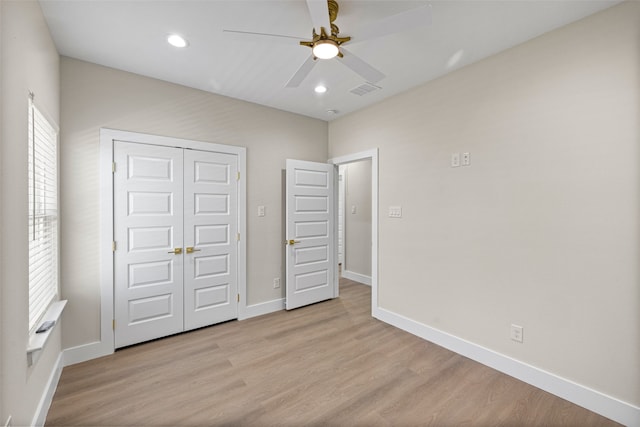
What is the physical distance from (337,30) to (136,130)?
225 cm

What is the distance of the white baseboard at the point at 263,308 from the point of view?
3.58m

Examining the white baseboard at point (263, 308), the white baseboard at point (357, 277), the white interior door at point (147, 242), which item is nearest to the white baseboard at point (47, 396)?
the white interior door at point (147, 242)

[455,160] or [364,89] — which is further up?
[364,89]

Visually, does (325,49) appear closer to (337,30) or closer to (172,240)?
(337,30)

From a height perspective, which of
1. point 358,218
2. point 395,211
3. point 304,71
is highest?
point 304,71

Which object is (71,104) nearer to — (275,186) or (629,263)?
(275,186)

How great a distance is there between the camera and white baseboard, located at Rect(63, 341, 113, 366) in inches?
99.2

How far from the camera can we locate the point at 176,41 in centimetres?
Answer: 229

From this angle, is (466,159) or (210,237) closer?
(466,159)

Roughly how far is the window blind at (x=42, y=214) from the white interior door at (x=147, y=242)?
49cm

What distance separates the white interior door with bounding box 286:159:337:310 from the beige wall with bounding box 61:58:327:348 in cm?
19

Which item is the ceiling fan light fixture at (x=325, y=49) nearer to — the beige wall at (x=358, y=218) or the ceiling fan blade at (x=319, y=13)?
the ceiling fan blade at (x=319, y=13)

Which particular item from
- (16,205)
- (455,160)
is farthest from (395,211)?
(16,205)

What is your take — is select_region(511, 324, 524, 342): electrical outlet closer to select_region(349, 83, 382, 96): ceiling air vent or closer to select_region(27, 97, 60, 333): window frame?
select_region(349, 83, 382, 96): ceiling air vent
